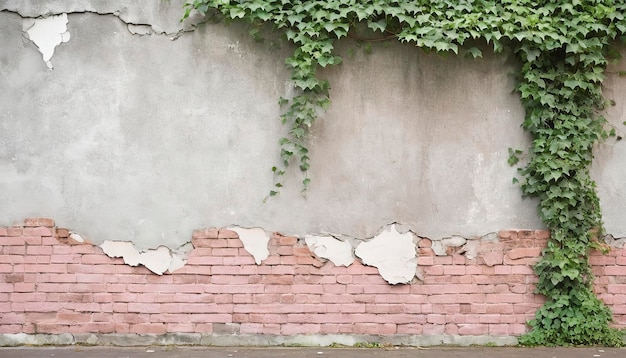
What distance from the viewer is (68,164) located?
527 cm

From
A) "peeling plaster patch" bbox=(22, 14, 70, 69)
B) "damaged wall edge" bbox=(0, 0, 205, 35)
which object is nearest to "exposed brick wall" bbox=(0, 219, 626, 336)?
"peeling plaster patch" bbox=(22, 14, 70, 69)

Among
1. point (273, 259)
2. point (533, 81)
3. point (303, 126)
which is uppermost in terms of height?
point (533, 81)

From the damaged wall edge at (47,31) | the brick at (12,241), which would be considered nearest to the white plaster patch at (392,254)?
the brick at (12,241)

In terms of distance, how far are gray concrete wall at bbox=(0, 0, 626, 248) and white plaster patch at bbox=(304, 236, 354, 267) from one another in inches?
3.4

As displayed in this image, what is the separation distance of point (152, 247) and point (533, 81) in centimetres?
330

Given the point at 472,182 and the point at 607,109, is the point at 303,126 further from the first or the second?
the point at 607,109

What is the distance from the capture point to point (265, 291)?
17.4ft

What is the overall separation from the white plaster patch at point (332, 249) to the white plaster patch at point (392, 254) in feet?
0.28

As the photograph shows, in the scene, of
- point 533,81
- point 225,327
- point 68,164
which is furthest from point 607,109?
point 68,164

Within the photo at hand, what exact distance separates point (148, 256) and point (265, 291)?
38.1 inches

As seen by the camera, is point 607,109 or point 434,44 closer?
point 434,44

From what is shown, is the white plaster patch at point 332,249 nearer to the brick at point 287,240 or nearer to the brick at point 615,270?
the brick at point 287,240

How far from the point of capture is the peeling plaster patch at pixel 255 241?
17.4 feet

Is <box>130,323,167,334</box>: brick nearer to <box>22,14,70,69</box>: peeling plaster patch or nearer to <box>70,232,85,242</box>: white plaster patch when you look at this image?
<box>70,232,85,242</box>: white plaster patch
